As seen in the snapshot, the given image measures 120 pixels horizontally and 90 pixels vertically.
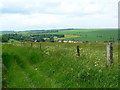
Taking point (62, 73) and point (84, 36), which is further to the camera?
point (84, 36)

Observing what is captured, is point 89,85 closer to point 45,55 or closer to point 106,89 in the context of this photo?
point 106,89

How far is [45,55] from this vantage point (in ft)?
69.7

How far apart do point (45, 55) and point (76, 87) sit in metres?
9.44

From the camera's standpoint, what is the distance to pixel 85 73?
44.5ft

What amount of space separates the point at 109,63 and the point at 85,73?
2.06 meters

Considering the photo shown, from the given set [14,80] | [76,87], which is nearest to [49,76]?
[14,80]

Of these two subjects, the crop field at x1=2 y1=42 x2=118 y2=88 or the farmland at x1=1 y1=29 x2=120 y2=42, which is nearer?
the crop field at x1=2 y1=42 x2=118 y2=88

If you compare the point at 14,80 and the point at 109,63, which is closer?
the point at 109,63

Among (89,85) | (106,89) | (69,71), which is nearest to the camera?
(106,89)

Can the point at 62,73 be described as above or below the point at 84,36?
below

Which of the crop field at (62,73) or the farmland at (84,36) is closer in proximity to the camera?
the crop field at (62,73)

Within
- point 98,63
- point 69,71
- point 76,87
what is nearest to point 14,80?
point 69,71

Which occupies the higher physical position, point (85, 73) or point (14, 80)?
point (85, 73)

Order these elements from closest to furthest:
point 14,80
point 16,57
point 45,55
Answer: point 14,80 < point 45,55 < point 16,57
